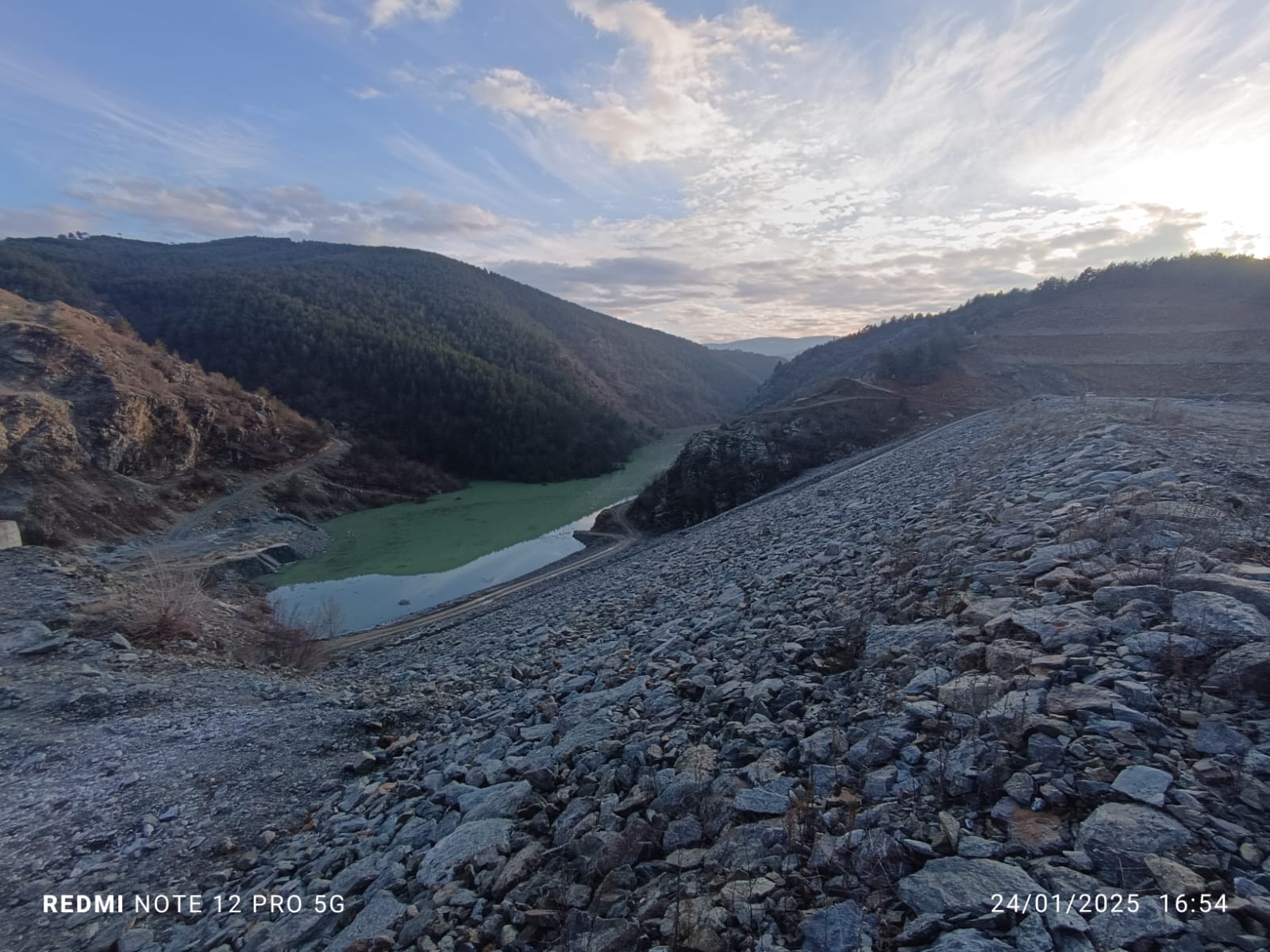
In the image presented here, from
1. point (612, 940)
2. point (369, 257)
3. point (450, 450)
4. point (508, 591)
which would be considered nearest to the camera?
point (612, 940)

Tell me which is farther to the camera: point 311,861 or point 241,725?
point 241,725

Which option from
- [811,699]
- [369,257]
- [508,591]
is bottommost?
[508,591]

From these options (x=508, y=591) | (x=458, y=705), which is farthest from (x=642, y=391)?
(x=458, y=705)

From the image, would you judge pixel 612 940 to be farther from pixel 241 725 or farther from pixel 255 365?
pixel 255 365

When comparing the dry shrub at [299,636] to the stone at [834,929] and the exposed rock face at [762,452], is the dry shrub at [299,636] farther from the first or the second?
the exposed rock face at [762,452]

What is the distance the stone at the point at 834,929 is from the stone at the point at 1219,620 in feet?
9.14

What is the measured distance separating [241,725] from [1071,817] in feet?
30.0

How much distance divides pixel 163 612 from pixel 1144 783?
53.4ft

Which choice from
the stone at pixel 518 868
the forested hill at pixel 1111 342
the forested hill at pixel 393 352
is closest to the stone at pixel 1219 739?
the stone at pixel 518 868

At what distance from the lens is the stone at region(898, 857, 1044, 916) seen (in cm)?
253

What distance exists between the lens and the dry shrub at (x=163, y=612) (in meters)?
12.8

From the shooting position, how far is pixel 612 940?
301cm

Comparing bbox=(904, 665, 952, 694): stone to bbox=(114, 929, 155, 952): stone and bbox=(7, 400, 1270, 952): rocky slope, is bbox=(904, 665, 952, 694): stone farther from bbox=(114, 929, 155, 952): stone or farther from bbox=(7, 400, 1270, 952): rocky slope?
bbox=(114, 929, 155, 952): stone

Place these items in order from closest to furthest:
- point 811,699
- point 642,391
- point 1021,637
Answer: point 1021,637 < point 811,699 < point 642,391
